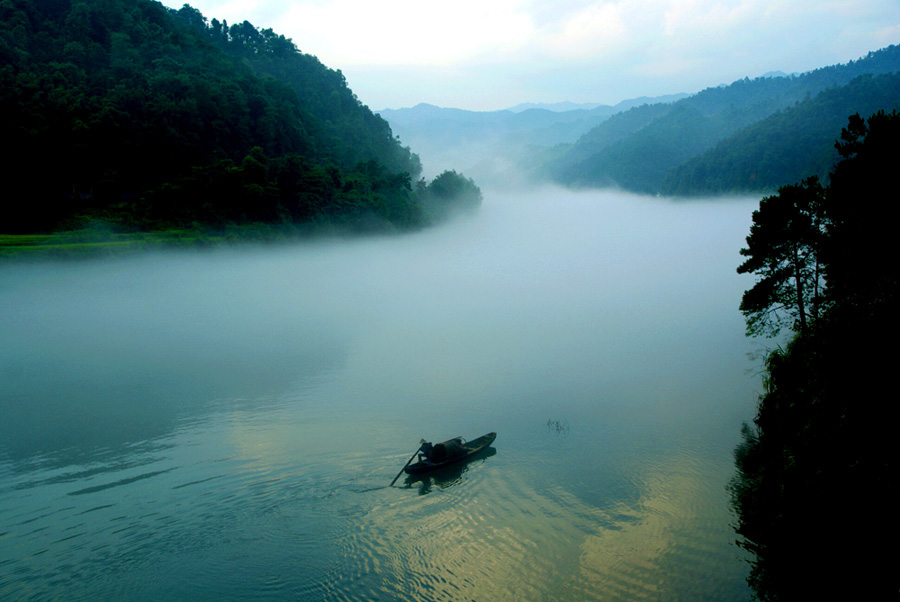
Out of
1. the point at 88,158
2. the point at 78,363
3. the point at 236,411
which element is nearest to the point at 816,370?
the point at 236,411

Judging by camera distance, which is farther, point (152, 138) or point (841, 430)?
point (152, 138)

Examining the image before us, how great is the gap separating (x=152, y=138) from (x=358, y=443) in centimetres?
4754

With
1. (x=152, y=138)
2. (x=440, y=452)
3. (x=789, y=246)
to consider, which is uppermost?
(x=152, y=138)

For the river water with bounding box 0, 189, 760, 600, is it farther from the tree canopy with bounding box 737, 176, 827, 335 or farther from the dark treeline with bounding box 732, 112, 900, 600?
the tree canopy with bounding box 737, 176, 827, 335

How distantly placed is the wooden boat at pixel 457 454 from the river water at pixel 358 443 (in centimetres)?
27

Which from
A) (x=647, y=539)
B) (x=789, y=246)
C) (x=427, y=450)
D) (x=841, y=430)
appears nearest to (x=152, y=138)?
(x=427, y=450)

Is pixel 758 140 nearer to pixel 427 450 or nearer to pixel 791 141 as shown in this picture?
pixel 791 141

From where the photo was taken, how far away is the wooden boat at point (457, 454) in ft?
39.7

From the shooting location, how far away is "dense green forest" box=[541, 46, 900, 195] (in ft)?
384

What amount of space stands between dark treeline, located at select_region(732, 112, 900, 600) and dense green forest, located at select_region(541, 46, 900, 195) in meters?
102

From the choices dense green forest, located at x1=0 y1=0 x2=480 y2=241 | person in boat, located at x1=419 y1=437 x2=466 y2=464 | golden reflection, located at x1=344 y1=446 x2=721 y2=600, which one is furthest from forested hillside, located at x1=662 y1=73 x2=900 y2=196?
person in boat, located at x1=419 y1=437 x2=466 y2=464

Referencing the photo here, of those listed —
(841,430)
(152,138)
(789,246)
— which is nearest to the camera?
(841,430)

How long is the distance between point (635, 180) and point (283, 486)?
194 meters

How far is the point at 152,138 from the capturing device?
48812mm
